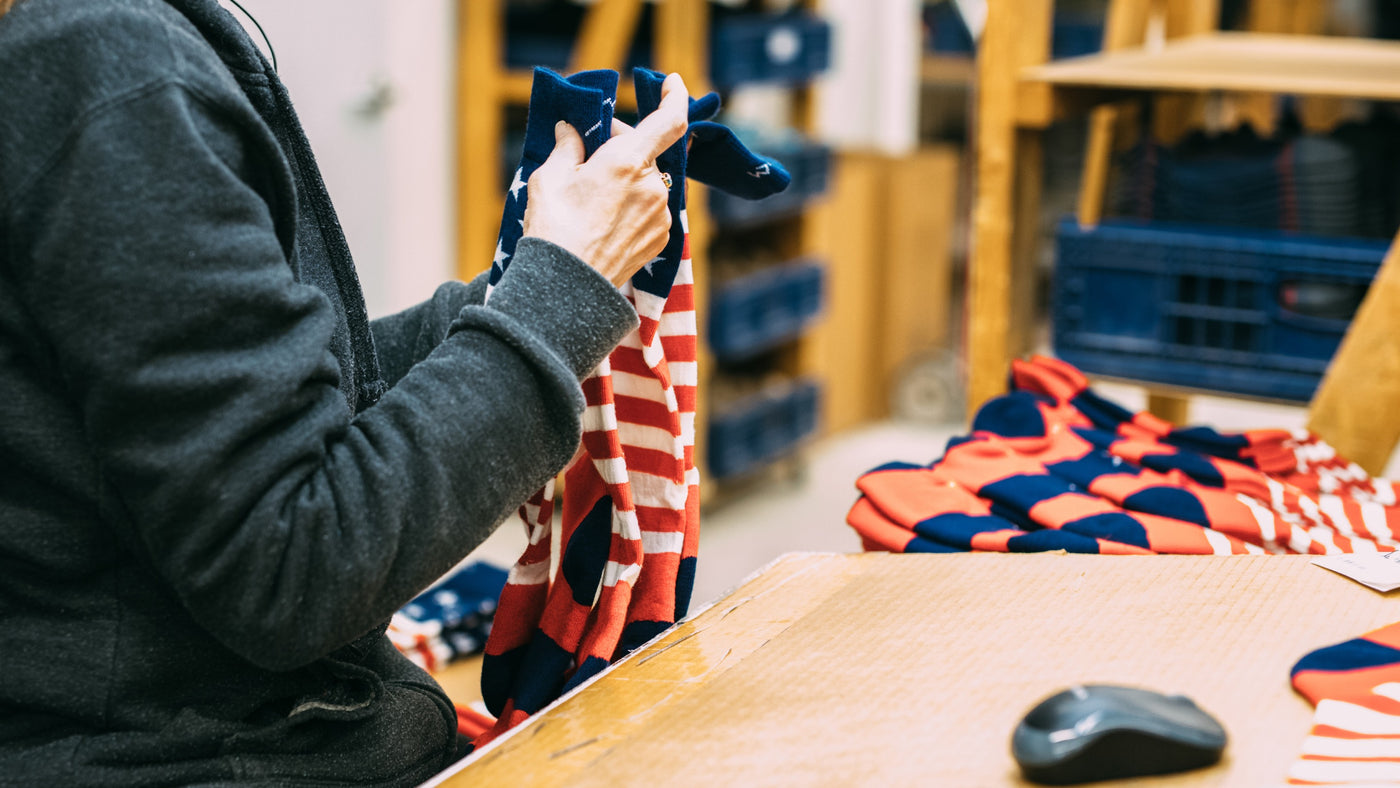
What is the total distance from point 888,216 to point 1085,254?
100 inches

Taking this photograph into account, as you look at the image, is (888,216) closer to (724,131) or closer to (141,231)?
(724,131)

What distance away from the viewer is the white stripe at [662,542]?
0.99m

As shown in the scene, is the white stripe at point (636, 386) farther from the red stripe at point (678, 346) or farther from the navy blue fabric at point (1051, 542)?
the navy blue fabric at point (1051, 542)

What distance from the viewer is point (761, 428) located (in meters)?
3.59

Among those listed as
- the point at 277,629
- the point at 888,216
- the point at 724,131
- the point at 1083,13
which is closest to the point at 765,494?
the point at 888,216

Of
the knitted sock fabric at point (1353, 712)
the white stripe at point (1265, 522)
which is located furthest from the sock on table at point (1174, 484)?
the knitted sock fabric at point (1353, 712)

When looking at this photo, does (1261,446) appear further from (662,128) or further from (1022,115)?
(662,128)

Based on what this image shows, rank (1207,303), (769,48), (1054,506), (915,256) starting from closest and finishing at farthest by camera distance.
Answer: (1054,506) < (1207,303) < (769,48) < (915,256)

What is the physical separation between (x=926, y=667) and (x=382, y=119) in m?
2.46

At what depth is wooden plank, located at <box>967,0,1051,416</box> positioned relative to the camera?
163cm

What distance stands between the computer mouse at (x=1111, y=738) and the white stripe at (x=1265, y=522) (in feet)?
1.51

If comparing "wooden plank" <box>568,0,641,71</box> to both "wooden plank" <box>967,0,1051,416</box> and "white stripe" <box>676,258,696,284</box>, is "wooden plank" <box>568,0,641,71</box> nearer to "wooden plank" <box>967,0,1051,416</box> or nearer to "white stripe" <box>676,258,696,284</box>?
"wooden plank" <box>967,0,1051,416</box>

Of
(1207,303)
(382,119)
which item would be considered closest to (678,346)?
(1207,303)

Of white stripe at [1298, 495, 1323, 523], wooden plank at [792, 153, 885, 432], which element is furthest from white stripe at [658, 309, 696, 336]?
wooden plank at [792, 153, 885, 432]
